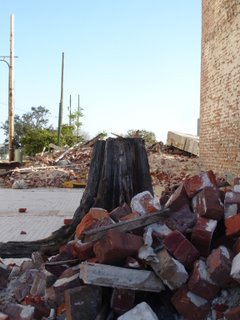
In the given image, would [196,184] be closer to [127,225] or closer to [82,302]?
[127,225]

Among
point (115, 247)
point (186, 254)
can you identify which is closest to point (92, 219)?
point (115, 247)

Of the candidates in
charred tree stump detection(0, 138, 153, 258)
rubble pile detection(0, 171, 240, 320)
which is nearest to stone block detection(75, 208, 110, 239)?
rubble pile detection(0, 171, 240, 320)

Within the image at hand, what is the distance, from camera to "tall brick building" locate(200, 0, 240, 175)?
36.0 feet

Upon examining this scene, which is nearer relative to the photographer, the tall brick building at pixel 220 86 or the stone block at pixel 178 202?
the stone block at pixel 178 202

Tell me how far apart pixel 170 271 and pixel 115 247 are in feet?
1.29

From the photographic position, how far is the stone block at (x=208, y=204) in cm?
341

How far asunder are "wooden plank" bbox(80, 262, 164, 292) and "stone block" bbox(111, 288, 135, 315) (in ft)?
0.12

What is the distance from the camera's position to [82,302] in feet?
9.91

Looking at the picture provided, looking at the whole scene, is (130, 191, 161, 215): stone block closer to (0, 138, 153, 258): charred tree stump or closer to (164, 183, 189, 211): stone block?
(164, 183, 189, 211): stone block

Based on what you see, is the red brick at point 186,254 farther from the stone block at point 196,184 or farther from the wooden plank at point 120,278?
the stone block at point 196,184

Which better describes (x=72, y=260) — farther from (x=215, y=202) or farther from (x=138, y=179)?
(x=138, y=179)

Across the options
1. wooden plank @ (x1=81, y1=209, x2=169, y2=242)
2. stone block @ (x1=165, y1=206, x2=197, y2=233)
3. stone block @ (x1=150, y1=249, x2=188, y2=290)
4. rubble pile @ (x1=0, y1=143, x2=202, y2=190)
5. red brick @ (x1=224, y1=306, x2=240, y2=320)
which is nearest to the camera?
red brick @ (x1=224, y1=306, x2=240, y2=320)

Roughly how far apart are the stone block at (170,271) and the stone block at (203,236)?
0.30 metres

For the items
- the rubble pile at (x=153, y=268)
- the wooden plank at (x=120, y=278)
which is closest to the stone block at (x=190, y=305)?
the rubble pile at (x=153, y=268)
